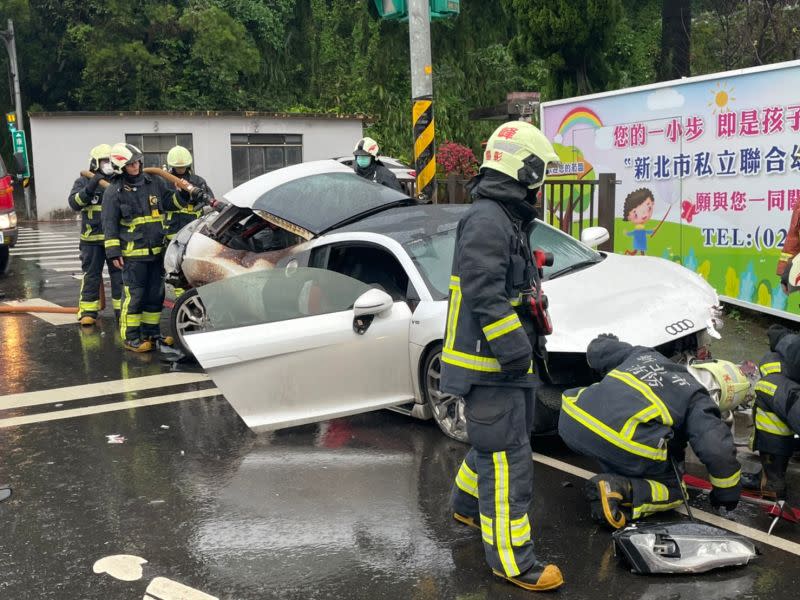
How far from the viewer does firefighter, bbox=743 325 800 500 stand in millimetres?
4629

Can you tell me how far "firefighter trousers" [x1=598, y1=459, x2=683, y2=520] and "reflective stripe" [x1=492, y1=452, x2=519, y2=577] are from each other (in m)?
0.89

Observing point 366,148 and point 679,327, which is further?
point 366,148

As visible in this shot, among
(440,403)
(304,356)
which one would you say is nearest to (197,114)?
(304,356)

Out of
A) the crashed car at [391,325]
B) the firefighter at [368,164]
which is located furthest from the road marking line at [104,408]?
the firefighter at [368,164]

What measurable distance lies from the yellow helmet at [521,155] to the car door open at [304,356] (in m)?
2.00

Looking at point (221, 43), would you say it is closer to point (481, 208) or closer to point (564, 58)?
point (564, 58)

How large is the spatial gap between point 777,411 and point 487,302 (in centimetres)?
184

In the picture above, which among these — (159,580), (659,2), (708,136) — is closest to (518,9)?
(708,136)

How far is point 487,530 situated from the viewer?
4023 millimetres

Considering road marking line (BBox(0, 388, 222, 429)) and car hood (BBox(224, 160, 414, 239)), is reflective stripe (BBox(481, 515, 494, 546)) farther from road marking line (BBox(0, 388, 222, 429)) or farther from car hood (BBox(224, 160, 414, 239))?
road marking line (BBox(0, 388, 222, 429))

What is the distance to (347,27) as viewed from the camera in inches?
1400

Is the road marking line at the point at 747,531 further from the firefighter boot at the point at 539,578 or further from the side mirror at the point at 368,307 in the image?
the side mirror at the point at 368,307

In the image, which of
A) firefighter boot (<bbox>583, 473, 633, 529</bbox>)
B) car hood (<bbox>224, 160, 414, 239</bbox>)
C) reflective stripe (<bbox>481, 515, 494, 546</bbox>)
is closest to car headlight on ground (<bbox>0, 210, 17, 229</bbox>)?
car hood (<bbox>224, 160, 414, 239</bbox>)

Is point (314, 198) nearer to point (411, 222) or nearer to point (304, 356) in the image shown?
point (411, 222)
